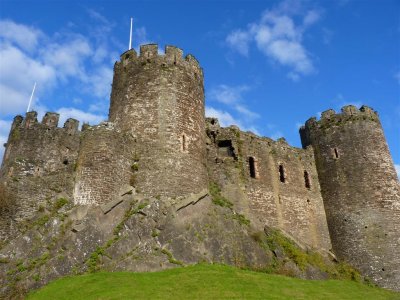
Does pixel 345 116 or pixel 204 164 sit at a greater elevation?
pixel 345 116

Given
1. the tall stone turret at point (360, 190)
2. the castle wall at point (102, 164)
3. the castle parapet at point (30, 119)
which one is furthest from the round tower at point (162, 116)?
the tall stone turret at point (360, 190)

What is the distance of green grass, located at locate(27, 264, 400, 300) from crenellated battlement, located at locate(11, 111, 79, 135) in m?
8.27

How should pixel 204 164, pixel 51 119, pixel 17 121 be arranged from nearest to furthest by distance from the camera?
pixel 17 121
pixel 51 119
pixel 204 164

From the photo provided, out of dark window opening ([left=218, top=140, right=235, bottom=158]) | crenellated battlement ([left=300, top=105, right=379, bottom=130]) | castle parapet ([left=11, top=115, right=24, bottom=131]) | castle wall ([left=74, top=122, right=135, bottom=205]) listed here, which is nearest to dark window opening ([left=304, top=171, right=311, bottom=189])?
crenellated battlement ([left=300, top=105, right=379, bottom=130])

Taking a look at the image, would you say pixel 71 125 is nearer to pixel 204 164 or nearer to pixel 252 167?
pixel 204 164

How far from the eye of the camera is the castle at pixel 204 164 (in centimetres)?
1953

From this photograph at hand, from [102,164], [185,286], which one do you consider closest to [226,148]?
[102,164]

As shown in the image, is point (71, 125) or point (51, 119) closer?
point (51, 119)

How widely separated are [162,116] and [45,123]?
5849mm

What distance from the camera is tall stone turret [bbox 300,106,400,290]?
2447cm

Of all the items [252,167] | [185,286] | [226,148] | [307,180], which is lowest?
[185,286]

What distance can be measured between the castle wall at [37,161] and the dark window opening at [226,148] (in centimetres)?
823

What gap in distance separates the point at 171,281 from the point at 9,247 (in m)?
6.78

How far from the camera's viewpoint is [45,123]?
69.3ft
